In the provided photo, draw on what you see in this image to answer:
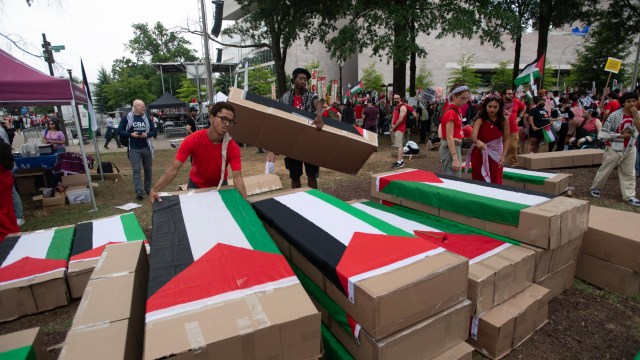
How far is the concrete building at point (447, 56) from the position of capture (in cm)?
4659

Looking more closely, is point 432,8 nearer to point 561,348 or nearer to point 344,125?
point 344,125

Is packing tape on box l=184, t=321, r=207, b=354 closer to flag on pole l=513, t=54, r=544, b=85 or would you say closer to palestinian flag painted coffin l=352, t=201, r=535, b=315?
palestinian flag painted coffin l=352, t=201, r=535, b=315

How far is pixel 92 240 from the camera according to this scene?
3.86 m

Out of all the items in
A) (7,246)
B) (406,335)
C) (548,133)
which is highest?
(548,133)

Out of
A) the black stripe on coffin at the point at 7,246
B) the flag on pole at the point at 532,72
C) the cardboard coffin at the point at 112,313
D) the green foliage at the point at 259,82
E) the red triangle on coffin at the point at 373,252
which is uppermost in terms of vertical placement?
the green foliage at the point at 259,82

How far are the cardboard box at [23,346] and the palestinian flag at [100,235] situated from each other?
58.9 inches

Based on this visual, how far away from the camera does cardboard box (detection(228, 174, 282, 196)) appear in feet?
20.9

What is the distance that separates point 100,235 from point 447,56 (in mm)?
51749

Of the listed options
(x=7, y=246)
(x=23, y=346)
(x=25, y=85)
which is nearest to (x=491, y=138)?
(x=23, y=346)

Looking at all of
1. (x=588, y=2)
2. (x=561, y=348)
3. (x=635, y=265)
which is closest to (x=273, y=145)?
(x=561, y=348)

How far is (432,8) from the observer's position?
12625 millimetres

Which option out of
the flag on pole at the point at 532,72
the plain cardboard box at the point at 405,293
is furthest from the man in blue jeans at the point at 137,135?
the flag on pole at the point at 532,72

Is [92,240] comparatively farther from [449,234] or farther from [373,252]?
[449,234]

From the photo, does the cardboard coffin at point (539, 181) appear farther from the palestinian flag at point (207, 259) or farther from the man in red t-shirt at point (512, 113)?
the palestinian flag at point (207, 259)
